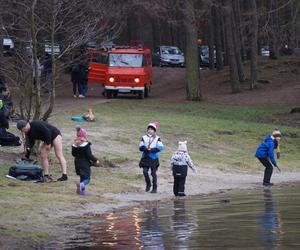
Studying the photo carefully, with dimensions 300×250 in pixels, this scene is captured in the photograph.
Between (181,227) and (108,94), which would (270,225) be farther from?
(108,94)

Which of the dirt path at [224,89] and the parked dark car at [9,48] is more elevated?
the parked dark car at [9,48]

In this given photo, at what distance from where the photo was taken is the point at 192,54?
4181 cm

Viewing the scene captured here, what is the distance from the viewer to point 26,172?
18656 mm

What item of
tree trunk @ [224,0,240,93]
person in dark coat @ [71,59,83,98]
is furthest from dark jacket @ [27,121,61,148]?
tree trunk @ [224,0,240,93]

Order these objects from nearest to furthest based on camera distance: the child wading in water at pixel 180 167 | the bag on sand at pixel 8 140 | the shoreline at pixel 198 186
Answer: the shoreline at pixel 198 186 → the child wading in water at pixel 180 167 → the bag on sand at pixel 8 140

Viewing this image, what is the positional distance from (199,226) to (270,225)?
3.76 ft

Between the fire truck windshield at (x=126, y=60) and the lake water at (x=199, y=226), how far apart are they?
25.3 metres

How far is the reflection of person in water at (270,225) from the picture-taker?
1214 cm

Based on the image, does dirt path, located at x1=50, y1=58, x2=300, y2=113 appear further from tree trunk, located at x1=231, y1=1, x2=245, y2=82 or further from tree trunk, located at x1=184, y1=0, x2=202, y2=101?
tree trunk, located at x1=184, y1=0, x2=202, y2=101

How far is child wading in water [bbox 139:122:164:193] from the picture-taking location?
1867 cm

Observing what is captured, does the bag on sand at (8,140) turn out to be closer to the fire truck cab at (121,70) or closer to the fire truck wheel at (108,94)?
the fire truck cab at (121,70)

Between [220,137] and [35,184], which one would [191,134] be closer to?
[220,137]

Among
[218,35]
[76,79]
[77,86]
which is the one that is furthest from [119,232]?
[218,35]

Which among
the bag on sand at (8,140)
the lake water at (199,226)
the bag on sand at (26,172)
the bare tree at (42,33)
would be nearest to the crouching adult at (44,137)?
the bag on sand at (26,172)
